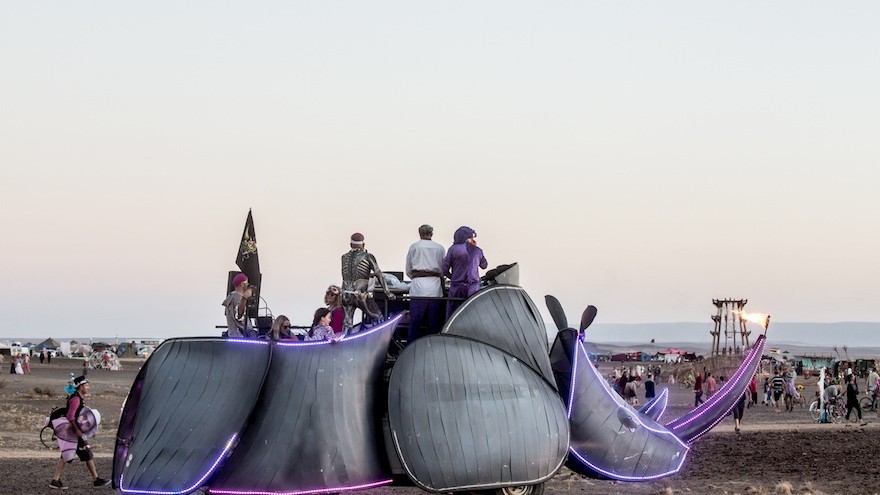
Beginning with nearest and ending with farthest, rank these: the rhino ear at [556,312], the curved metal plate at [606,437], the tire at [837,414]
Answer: the curved metal plate at [606,437], the rhino ear at [556,312], the tire at [837,414]

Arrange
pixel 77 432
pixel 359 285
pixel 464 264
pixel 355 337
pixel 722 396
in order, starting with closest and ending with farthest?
1. pixel 355 337
2. pixel 359 285
3. pixel 464 264
4. pixel 722 396
5. pixel 77 432

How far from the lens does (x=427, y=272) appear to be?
14648 millimetres

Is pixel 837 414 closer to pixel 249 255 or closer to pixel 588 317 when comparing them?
pixel 588 317

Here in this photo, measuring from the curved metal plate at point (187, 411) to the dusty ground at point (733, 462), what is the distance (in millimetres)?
6380

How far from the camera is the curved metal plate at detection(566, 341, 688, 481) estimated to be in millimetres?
14133

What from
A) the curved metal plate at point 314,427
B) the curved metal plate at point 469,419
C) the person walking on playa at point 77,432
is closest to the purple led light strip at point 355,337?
the curved metal plate at point 314,427

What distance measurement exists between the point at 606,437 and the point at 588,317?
50.6 inches

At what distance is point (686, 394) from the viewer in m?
62.8

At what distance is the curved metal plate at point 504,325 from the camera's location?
1368 cm

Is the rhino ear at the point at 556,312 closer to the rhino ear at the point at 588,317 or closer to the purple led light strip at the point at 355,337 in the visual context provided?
the rhino ear at the point at 588,317

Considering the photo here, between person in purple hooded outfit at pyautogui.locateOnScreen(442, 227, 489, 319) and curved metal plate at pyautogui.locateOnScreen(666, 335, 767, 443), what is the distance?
9.09 ft

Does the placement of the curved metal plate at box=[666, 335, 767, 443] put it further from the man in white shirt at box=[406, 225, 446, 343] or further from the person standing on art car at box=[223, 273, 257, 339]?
the person standing on art car at box=[223, 273, 257, 339]

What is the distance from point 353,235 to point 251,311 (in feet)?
4.77

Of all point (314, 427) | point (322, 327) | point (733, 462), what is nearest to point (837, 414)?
point (733, 462)
